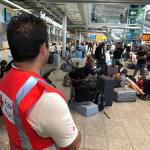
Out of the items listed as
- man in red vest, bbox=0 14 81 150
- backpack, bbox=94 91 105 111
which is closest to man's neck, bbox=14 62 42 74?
man in red vest, bbox=0 14 81 150

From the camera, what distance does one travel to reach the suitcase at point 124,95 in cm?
715

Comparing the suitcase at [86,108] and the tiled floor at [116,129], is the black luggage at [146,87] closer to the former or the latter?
the tiled floor at [116,129]

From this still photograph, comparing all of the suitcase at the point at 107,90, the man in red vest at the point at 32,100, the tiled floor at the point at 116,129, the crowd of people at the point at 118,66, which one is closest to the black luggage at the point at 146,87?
the crowd of people at the point at 118,66

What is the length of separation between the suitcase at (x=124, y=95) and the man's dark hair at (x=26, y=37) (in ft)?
20.4

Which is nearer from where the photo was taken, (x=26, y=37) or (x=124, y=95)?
(x=26, y=37)

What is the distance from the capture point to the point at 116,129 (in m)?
5.02

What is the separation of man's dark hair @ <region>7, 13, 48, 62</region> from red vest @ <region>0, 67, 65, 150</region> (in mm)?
73

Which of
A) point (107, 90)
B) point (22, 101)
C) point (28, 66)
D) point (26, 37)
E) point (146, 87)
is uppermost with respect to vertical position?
point (26, 37)

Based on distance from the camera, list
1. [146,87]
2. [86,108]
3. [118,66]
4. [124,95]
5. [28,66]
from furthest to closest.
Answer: [118,66]
[146,87]
[124,95]
[86,108]
[28,66]

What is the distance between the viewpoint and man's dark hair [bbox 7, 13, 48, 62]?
1.07 metres

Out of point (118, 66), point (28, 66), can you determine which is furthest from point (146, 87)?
point (28, 66)

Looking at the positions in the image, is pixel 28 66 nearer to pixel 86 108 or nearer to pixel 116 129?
pixel 116 129

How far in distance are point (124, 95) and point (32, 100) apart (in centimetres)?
→ 635

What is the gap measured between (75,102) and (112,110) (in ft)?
3.07
